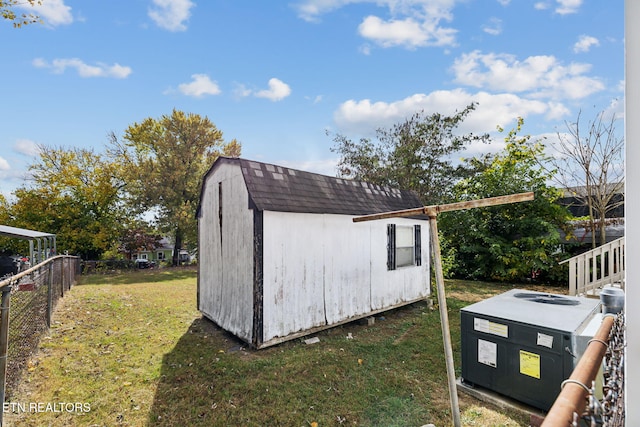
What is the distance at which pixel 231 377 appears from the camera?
154 inches

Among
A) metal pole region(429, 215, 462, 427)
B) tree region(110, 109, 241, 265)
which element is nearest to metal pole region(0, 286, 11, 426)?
metal pole region(429, 215, 462, 427)

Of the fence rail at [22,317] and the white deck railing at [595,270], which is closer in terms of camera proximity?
the fence rail at [22,317]

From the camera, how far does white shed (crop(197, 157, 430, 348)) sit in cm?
482

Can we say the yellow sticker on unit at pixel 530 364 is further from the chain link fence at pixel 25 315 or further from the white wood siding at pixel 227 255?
the chain link fence at pixel 25 315

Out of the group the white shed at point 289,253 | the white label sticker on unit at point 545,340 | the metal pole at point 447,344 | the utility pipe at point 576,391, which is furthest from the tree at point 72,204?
the utility pipe at point 576,391

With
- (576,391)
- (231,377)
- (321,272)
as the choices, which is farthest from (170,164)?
(576,391)

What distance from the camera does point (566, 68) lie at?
693 cm

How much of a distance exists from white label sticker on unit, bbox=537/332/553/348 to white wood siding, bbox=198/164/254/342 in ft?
12.6

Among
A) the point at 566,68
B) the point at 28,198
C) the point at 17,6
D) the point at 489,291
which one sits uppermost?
the point at 17,6

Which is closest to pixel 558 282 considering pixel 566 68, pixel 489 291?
pixel 489 291

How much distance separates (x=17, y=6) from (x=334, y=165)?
13.6 meters

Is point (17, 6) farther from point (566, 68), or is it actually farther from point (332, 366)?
point (566, 68)

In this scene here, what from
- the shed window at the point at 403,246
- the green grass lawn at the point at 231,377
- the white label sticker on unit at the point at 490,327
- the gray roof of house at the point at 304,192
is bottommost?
the green grass lawn at the point at 231,377

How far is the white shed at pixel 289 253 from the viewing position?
482cm
